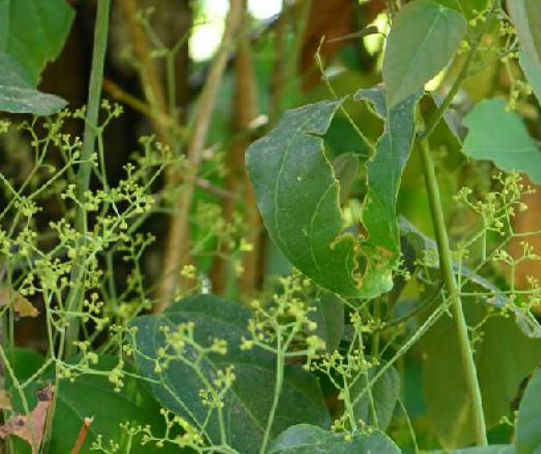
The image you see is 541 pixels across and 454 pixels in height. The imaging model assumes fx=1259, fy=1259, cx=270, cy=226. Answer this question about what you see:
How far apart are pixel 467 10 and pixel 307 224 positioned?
0.17 metres

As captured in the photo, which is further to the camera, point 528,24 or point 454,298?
point 454,298

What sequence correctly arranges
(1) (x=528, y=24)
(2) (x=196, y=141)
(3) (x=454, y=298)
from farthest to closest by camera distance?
(2) (x=196, y=141) → (3) (x=454, y=298) → (1) (x=528, y=24)

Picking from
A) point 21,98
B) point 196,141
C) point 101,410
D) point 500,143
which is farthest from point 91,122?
point 196,141

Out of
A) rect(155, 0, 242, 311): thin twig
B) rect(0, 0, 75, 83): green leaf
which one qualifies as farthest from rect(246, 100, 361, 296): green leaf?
rect(155, 0, 242, 311): thin twig

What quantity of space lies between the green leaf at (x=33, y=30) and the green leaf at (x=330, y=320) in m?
0.25

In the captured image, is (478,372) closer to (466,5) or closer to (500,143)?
(500,143)

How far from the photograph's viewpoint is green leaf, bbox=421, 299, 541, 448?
0.85 meters

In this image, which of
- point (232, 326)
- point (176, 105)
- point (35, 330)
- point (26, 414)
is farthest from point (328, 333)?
point (176, 105)

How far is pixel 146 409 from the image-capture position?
0.74 m

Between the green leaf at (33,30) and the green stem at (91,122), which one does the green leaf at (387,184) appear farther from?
the green leaf at (33,30)

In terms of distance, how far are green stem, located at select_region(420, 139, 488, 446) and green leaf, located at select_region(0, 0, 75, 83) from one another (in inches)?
11.2

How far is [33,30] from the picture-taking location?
848 mm

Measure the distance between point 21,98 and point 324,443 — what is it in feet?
0.79

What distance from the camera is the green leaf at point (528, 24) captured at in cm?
57
